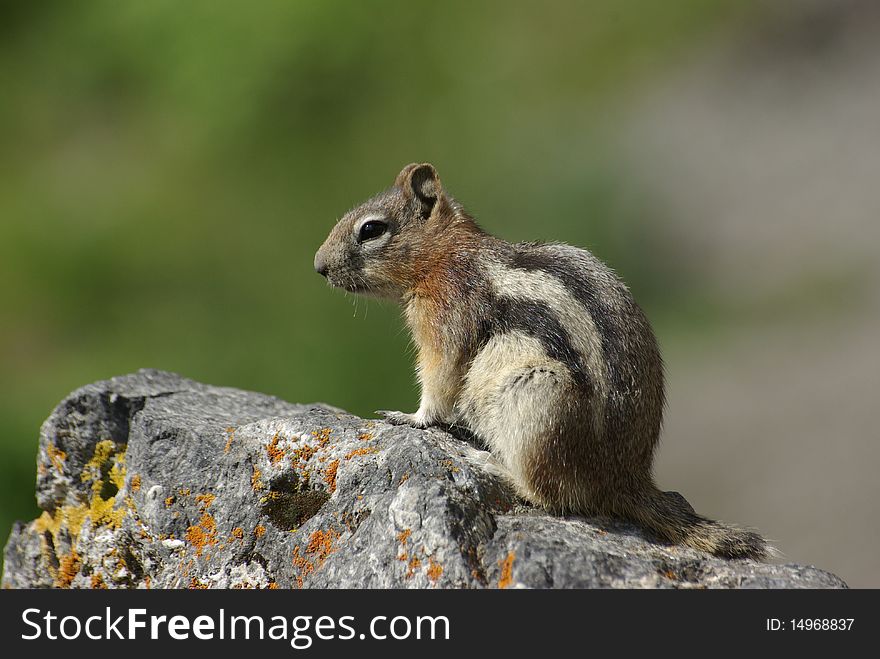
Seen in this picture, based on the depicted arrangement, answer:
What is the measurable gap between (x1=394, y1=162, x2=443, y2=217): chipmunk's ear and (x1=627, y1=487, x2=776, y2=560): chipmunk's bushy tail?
2.33 m

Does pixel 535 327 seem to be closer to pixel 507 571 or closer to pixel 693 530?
pixel 693 530

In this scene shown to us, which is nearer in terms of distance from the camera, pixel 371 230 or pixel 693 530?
pixel 693 530

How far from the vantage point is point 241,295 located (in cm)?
1344

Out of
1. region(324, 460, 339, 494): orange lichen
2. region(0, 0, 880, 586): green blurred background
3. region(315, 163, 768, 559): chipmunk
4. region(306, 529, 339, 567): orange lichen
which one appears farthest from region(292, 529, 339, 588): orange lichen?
region(0, 0, 880, 586): green blurred background

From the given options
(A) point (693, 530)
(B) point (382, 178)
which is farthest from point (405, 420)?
(B) point (382, 178)

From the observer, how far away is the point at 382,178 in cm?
1374

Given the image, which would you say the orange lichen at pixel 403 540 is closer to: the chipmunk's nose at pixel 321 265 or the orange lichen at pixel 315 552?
the orange lichen at pixel 315 552

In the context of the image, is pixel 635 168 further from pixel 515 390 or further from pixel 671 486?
pixel 515 390

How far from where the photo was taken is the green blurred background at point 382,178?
1242 centimetres

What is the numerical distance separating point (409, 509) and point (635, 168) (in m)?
11.1

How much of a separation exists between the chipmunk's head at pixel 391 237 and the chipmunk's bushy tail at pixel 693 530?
197 centimetres

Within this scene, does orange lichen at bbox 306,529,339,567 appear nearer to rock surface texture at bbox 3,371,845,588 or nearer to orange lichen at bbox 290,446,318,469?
rock surface texture at bbox 3,371,845,588

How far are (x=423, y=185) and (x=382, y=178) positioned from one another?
7.52 meters

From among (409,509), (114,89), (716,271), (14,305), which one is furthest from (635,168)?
(409,509)
